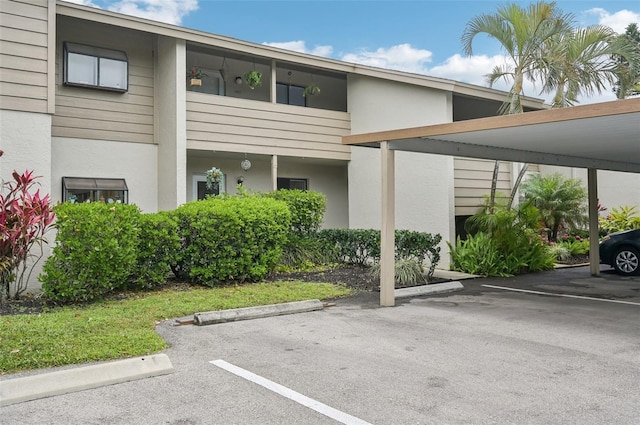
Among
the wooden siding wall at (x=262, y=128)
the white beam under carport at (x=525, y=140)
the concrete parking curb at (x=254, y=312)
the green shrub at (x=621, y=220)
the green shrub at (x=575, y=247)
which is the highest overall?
the wooden siding wall at (x=262, y=128)

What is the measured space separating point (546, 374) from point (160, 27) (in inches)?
415

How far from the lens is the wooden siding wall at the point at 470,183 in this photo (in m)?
13.6

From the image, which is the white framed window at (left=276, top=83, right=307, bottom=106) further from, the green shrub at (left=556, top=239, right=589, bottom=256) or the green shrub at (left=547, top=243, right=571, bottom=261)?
the green shrub at (left=556, top=239, right=589, bottom=256)

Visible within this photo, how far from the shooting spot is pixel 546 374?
15.4 feet

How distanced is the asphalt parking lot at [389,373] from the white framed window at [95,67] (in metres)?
7.32

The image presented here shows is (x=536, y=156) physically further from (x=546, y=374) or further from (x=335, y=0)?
(x=335, y=0)

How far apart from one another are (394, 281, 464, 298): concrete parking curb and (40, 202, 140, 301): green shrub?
15.5 feet

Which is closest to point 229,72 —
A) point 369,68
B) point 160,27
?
point 160,27

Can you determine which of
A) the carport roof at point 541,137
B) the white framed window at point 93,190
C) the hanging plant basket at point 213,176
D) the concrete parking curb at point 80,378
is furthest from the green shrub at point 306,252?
the concrete parking curb at point 80,378

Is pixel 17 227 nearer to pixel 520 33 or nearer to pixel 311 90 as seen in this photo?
pixel 311 90

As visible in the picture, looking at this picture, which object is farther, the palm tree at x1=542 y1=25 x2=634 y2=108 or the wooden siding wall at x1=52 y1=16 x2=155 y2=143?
the palm tree at x1=542 y1=25 x2=634 y2=108

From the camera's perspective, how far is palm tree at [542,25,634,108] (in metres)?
12.3

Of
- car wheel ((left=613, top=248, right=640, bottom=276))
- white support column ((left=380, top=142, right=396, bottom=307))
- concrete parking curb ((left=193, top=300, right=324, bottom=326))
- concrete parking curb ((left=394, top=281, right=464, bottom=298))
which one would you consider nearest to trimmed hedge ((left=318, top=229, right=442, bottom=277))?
concrete parking curb ((left=394, top=281, right=464, bottom=298))

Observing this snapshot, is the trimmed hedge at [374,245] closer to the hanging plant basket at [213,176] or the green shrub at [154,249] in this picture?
the hanging plant basket at [213,176]
